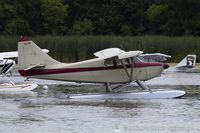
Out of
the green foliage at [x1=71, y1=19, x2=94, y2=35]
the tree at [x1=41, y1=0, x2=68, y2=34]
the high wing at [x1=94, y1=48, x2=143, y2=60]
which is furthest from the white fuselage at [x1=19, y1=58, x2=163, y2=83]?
the tree at [x1=41, y1=0, x2=68, y2=34]

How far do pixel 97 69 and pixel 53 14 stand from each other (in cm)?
4417

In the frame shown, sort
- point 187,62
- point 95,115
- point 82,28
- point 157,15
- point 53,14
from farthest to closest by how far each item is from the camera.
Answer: point 157,15 → point 82,28 → point 53,14 → point 187,62 → point 95,115

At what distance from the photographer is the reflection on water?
1505 cm

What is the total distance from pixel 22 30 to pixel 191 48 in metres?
22.3

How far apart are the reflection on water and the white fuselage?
72cm

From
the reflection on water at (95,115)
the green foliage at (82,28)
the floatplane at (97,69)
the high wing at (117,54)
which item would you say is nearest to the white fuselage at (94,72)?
the floatplane at (97,69)

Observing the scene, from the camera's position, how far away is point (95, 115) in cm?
1745

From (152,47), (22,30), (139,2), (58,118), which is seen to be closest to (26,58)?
(58,118)

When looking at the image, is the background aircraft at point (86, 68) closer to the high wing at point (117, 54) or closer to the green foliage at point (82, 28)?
the high wing at point (117, 54)

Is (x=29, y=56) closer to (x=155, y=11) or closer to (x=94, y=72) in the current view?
(x=94, y=72)

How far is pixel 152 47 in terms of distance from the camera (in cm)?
4694

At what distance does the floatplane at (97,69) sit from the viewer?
21.8 m

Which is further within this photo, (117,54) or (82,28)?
(82,28)

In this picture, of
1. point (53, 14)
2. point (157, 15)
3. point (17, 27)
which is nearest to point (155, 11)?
point (157, 15)
